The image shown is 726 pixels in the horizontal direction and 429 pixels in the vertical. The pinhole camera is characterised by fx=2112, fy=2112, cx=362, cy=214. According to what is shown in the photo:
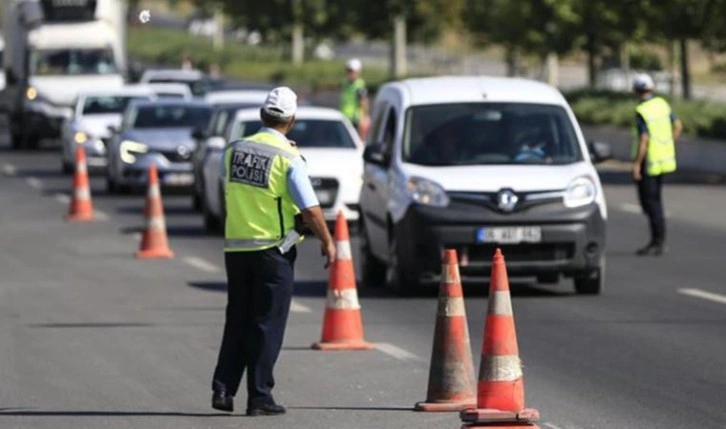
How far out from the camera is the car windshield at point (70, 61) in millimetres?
48312

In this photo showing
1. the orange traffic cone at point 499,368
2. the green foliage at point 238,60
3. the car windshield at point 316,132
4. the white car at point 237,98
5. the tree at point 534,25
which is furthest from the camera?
the green foliage at point 238,60

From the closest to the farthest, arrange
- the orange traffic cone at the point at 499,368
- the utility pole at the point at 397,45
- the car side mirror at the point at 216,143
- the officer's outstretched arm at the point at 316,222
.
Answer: the orange traffic cone at the point at 499,368, the officer's outstretched arm at the point at 316,222, the car side mirror at the point at 216,143, the utility pole at the point at 397,45

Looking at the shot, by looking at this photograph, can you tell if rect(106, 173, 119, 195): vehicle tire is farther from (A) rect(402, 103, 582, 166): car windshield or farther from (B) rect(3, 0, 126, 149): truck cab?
(A) rect(402, 103, 582, 166): car windshield

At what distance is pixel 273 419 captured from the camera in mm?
10750

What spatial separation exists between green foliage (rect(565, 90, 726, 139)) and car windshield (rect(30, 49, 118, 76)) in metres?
10.7

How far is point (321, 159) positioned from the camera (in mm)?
24547

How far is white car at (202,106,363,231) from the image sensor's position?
2428cm

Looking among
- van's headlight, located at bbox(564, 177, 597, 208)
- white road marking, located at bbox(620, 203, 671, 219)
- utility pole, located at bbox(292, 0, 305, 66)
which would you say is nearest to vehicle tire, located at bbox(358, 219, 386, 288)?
van's headlight, located at bbox(564, 177, 597, 208)

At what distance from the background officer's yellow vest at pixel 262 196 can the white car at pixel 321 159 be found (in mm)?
12843

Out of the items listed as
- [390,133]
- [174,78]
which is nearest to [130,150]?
[390,133]

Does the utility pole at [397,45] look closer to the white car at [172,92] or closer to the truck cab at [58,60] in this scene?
the truck cab at [58,60]

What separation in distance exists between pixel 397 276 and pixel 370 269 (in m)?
1.27

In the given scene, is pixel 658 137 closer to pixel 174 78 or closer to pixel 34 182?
pixel 34 182

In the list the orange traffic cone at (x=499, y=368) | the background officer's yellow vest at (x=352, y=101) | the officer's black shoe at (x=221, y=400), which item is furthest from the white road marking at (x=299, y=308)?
the background officer's yellow vest at (x=352, y=101)
